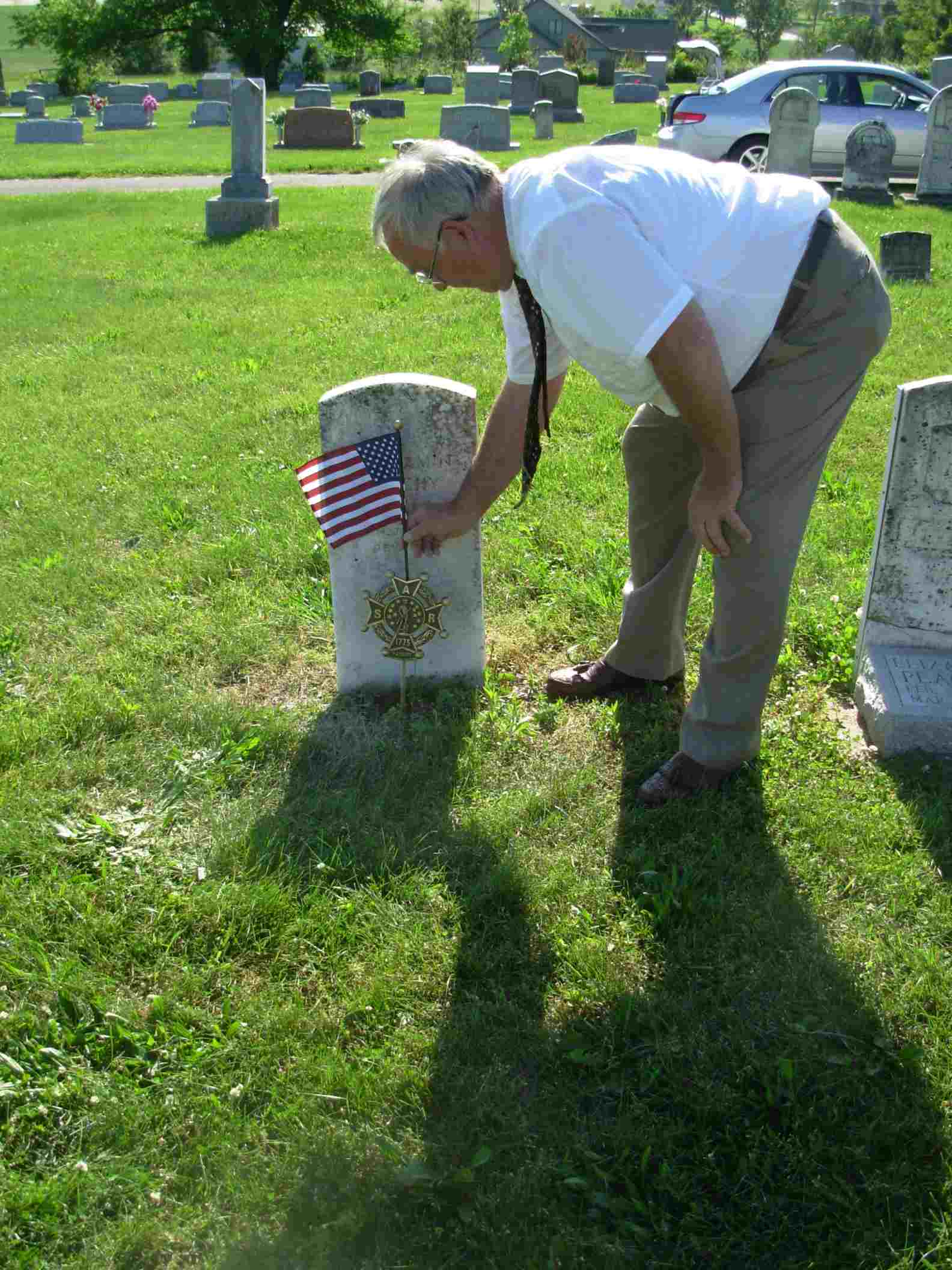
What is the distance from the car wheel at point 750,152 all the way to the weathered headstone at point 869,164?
3.60ft

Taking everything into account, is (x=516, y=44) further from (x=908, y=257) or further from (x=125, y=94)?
(x=908, y=257)

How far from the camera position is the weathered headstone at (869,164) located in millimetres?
12977

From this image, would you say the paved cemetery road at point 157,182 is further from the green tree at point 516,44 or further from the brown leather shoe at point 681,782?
the green tree at point 516,44

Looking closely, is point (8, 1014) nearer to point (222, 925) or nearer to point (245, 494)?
point (222, 925)

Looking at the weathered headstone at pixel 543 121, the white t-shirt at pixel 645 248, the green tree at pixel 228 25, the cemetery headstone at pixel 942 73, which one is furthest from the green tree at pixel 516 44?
the white t-shirt at pixel 645 248

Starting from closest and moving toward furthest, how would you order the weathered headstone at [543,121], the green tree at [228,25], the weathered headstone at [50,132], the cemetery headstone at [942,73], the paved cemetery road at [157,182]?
the paved cemetery road at [157,182]
the cemetery headstone at [942,73]
the weathered headstone at [543,121]
the weathered headstone at [50,132]
the green tree at [228,25]

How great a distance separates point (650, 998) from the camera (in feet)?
7.93

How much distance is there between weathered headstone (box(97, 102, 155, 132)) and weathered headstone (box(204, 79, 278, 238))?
19.0 m

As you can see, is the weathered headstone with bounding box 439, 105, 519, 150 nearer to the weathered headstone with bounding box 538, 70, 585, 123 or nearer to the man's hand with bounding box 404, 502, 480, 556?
the weathered headstone with bounding box 538, 70, 585, 123

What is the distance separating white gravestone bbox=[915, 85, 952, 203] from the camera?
42.8 ft

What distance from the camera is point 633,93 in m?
32.2

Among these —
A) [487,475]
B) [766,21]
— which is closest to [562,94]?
[487,475]

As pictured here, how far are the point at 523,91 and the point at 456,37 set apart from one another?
25640mm

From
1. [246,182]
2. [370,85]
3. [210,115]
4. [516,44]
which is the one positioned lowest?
[246,182]
